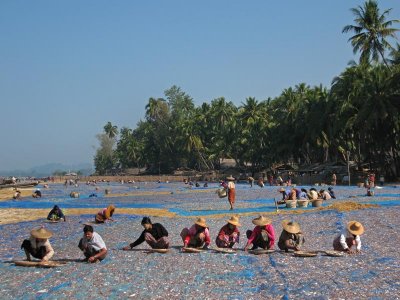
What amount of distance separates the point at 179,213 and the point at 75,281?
60.4 feet

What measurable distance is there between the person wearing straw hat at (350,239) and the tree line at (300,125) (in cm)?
3944

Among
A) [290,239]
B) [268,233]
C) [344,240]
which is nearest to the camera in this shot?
[344,240]

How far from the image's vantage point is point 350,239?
13.2 meters

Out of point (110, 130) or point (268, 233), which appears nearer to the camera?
point (268, 233)

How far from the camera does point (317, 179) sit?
198ft

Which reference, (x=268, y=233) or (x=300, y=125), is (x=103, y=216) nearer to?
(x=268, y=233)

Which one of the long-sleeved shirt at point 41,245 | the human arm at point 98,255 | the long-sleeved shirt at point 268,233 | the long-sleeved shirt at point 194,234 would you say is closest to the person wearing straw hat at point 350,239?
the long-sleeved shirt at point 268,233

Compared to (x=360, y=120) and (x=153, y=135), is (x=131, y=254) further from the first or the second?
(x=153, y=135)

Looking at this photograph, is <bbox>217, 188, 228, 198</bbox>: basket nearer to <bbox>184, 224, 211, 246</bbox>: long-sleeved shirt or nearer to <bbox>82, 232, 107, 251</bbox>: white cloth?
<bbox>184, 224, 211, 246</bbox>: long-sleeved shirt

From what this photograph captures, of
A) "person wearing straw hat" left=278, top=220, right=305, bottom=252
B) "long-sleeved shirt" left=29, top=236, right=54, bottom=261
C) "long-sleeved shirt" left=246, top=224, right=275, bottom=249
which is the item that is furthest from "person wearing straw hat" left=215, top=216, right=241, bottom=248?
"long-sleeved shirt" left=29, top=236, right=54, bottom=261

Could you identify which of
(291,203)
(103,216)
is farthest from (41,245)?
(291,203)

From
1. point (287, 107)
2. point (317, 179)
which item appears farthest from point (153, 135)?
point (317, 179)

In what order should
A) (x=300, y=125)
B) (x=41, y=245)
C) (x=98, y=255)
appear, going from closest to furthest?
(x=41, y=245), (x=98, y=255), (x=300, y=125)

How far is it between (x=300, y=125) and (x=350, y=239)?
60.3 m
